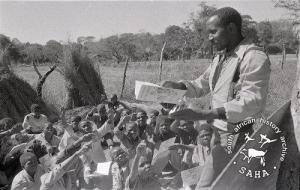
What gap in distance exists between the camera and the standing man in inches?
79.8

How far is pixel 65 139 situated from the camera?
5.15m

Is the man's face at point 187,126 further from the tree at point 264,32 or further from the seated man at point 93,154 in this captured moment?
the tree at point 264,32

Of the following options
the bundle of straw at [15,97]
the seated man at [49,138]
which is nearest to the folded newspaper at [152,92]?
the seated man at [49,138]

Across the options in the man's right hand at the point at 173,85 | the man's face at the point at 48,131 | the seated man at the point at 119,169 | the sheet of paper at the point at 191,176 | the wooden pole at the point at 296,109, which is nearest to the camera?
the wooden pole at the point at 296,109

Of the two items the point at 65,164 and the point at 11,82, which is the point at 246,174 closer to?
the point at 65,164

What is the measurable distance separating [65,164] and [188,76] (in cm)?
781

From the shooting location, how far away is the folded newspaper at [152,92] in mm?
2092

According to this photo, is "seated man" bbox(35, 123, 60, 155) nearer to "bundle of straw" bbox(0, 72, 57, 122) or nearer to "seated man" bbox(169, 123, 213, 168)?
"seated man" bbox(169, 123, 213, 168)

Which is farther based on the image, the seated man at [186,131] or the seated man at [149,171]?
the seated man at [186,131]

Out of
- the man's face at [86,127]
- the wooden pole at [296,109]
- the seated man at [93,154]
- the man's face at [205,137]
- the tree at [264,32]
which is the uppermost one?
the tree at [264,32]

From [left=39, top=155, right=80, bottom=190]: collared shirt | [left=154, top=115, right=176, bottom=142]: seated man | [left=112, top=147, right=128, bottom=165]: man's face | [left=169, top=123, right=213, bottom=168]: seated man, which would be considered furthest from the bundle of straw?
[left=169, top=123, right=213, bottom=168]: seated man

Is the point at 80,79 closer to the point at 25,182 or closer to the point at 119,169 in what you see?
the point at 119,169

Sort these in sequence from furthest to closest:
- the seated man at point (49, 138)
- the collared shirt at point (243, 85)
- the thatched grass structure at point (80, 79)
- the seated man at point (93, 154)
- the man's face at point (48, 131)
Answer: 1. the thatched grass structure at point (80, 79)
2. the man's face at point (48, 131)
3. the seated man at point (49, 138)
4. the seated man at point (93, 154)
5. the collared shirt at point (243, 85)

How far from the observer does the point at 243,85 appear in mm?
2057
